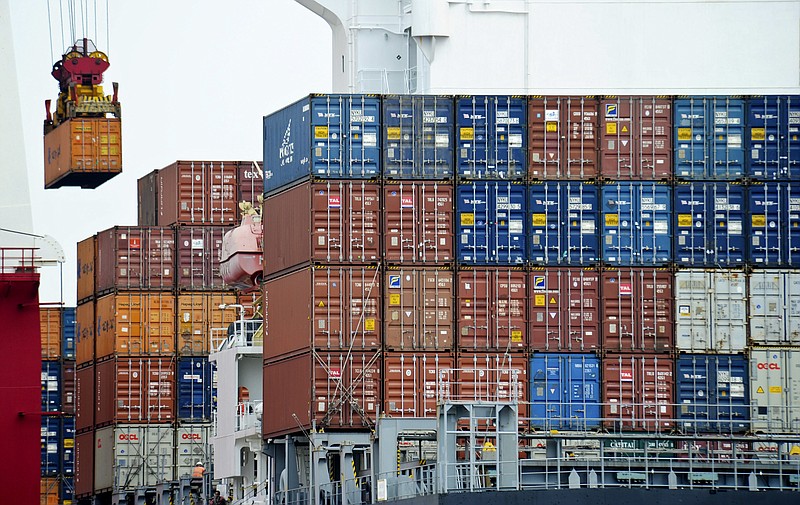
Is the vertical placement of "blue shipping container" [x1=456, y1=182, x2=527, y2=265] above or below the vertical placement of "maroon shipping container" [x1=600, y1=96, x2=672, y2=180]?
below

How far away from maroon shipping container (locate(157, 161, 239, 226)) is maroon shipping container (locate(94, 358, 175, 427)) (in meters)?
4.63

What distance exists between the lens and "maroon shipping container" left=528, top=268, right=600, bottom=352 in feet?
167

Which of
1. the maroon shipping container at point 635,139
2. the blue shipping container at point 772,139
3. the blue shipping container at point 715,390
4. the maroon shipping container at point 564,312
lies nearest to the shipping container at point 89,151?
the maroon shipping container at point 635,139

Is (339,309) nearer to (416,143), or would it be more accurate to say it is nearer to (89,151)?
(416,143)

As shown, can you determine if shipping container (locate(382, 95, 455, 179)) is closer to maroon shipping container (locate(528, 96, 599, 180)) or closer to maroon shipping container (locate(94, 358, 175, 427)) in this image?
maroon shipping container (locate(528, 96, 599, 180))

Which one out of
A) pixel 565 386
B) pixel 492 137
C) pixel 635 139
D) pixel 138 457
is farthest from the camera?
pixel 138 457

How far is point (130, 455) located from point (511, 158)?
21056mm

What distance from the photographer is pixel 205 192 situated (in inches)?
2689

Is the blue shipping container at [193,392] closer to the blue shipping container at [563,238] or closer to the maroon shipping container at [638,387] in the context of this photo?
the blue shipping container at [563,238]

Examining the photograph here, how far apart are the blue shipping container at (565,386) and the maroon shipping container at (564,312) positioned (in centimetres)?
32

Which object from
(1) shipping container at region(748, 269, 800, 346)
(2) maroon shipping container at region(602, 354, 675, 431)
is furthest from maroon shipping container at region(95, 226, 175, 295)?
(1) shipping container at region(748, 269, 800, 346)

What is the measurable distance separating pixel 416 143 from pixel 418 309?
4.06 m

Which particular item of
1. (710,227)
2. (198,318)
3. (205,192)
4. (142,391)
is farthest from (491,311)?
(142,391)

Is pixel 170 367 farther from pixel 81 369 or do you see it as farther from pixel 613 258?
pixel 613 258
